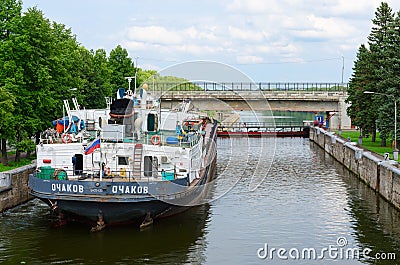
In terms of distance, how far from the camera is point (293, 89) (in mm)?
89625

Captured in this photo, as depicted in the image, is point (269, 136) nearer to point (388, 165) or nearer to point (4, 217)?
point (388, 165)

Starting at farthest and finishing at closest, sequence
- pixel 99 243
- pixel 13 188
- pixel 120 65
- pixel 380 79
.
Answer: pixel 120 65 < pixel 380 79 < pixel 13 188 < pixel 99 243

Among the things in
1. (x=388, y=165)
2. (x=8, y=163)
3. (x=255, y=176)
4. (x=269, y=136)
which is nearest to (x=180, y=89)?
(x=269, y=136)

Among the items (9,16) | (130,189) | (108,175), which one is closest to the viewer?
(130,189)

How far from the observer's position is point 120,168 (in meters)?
31.7

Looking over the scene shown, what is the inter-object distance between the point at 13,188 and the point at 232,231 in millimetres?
13311

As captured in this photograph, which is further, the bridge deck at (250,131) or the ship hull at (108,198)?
the bridge deck at (250,131)

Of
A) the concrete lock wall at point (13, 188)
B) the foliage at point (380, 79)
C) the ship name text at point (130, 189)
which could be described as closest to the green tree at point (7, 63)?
the concrete lock wall at point (13, 188)

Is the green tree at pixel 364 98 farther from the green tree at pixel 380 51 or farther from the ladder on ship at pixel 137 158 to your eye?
the ladder on ship at pixel 137 158

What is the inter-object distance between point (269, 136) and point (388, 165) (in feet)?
190

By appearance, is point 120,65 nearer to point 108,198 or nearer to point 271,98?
point 271,98

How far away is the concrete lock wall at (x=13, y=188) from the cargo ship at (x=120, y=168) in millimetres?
3041

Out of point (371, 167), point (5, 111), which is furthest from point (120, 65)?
point (371, 167)

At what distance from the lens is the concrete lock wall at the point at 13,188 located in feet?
112
